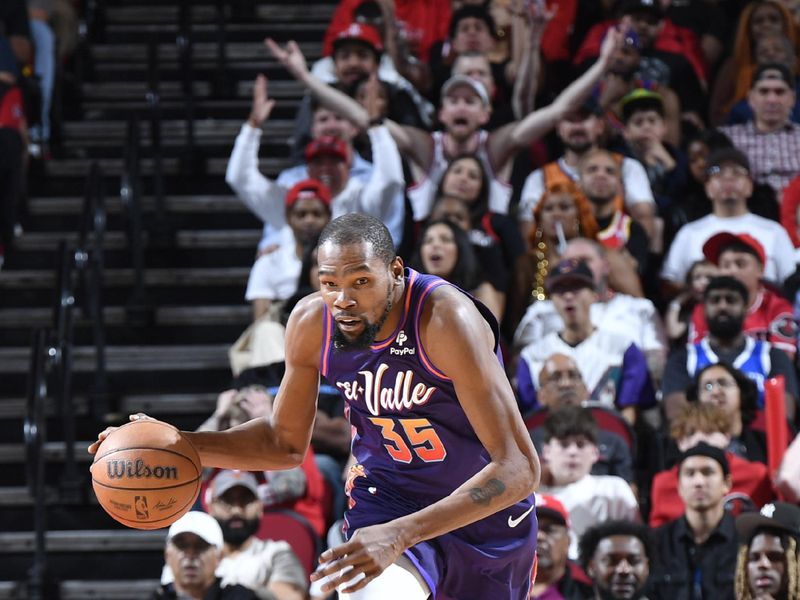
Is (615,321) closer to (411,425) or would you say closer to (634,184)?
(634,184)

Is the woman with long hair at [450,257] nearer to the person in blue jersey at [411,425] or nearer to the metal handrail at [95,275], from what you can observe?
the metal handrail at [95,275]

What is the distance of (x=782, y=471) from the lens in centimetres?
646

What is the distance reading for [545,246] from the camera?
8.24 metres

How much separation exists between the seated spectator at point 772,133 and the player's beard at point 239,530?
13.3ft

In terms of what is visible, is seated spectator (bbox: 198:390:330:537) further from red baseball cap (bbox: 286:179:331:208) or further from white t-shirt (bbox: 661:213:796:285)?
white t-shirt (bbox: 661:213:796:285)

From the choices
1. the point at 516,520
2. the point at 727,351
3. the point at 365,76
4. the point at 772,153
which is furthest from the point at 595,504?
the point at 365,76

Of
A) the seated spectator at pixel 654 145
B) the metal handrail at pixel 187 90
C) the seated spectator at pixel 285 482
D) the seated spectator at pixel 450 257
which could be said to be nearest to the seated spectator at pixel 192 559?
the seated spectator at pixel 285 482

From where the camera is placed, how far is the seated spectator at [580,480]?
660 centimetres

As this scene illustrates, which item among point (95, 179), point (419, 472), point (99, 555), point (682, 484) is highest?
point (95, 179)

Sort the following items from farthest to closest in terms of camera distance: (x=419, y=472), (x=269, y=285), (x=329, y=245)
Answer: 1. (x=269, y=285)
2. (x=419, y=472)
3. (x=329, y=245)

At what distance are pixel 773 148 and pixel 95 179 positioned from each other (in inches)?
160

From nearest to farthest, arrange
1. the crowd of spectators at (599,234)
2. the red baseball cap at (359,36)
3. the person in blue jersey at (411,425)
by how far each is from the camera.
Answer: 1. the person in blue jersey at (411,425)
2. the crowd of spectators at (599,234)
3. the red baseball cap at (359,36)

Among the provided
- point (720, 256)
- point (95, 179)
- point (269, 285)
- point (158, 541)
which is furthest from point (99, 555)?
point (720, 256)

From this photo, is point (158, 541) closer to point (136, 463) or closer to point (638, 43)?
point (136, 463)
